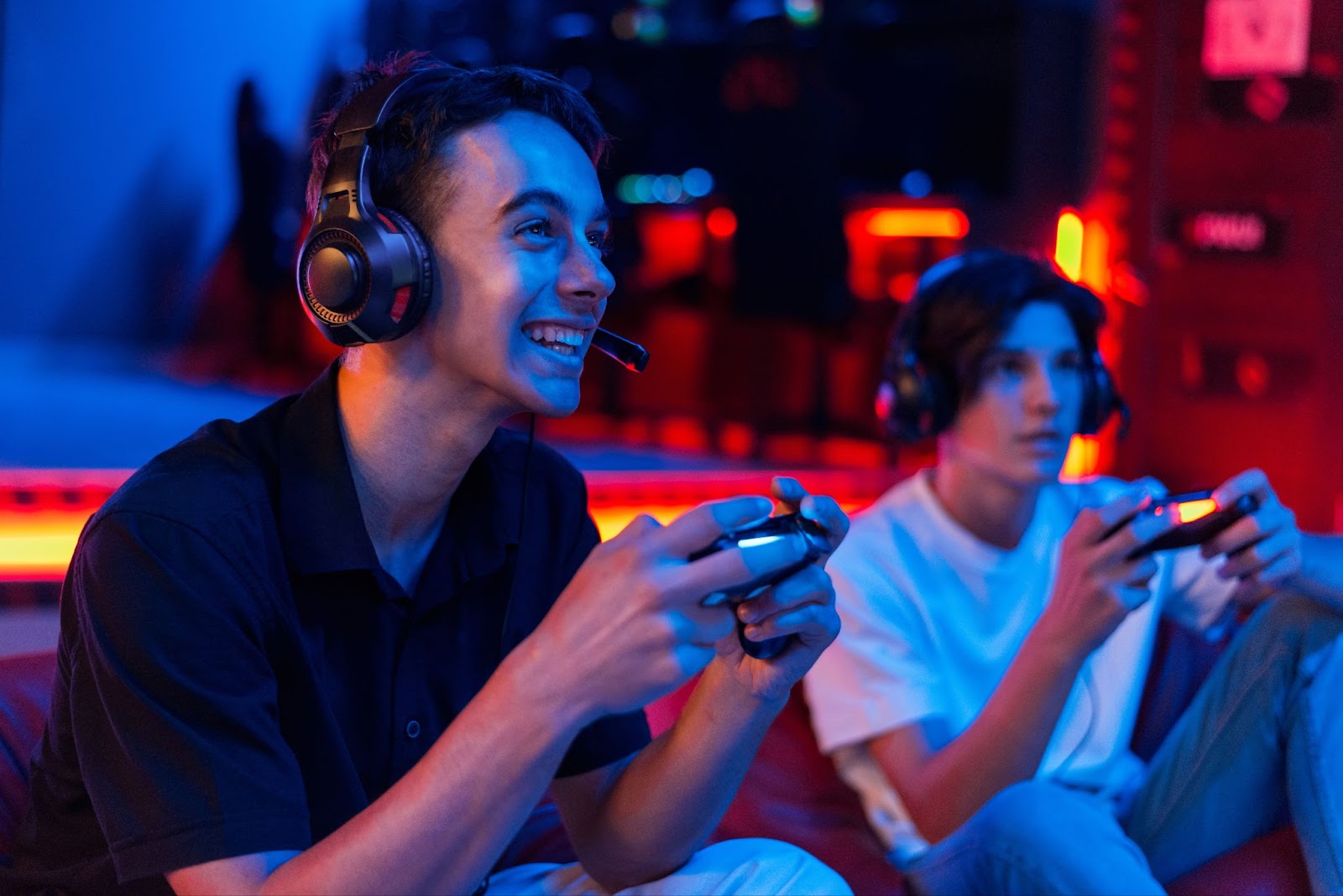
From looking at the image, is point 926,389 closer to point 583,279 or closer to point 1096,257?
point 583,279

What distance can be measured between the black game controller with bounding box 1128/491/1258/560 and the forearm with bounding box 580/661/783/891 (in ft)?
1.85

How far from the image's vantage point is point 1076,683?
5.79 ft

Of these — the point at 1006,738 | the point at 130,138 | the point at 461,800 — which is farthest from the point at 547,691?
the point at 130,138

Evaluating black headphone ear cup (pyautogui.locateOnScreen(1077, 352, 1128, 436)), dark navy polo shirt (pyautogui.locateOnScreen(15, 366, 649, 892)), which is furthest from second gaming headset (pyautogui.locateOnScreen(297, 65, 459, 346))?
black headphone ear cup (pyautogui.locateOnScreen(1077, 352, 1128, 436))

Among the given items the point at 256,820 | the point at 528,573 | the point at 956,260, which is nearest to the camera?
the point at 256,820

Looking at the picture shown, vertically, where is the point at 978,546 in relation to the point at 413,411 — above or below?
below

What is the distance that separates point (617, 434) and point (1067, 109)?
2729 mm

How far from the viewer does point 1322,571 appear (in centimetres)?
161

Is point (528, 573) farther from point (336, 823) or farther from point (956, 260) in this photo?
point (956, 260)

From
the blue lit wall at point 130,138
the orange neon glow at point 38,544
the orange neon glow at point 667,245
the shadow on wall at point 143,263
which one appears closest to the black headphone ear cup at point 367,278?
the orange neon glow at point 38,544

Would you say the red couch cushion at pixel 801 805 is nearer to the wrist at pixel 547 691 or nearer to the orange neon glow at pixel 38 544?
the wrist at pixel 547 691

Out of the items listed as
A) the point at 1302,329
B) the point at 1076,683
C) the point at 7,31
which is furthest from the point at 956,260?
the point at 7,31

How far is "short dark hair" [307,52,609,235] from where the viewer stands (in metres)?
1.16

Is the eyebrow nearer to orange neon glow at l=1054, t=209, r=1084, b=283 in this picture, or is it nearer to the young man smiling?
the young man smiling
